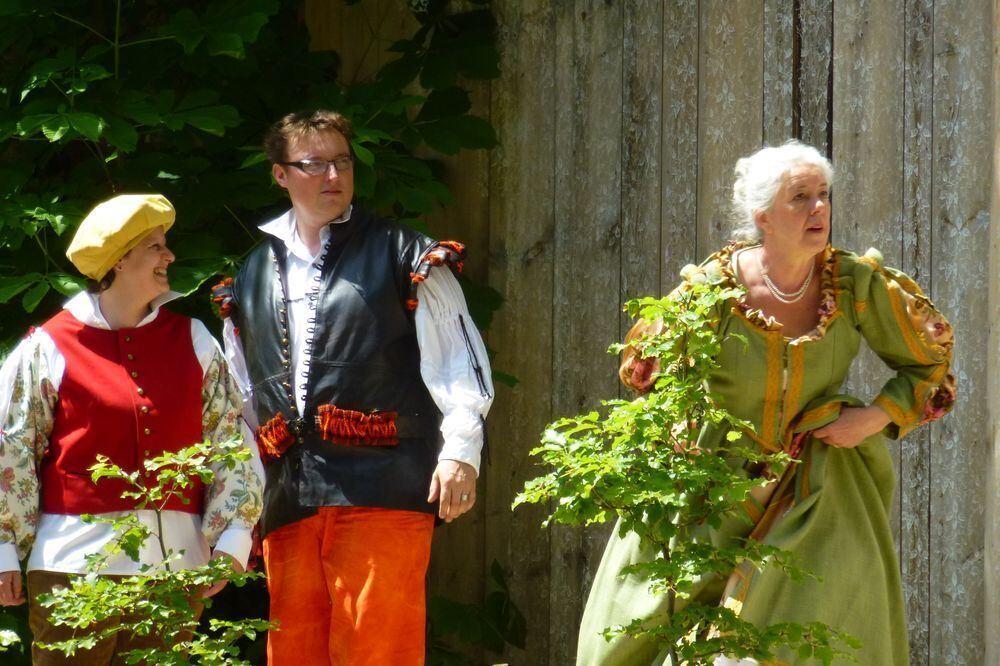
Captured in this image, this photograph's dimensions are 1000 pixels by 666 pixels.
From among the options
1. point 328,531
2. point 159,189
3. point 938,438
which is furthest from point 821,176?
point 159,189

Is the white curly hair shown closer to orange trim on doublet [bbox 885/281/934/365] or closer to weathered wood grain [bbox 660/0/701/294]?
orange trim on doublet [bbox 885/281/934/365]

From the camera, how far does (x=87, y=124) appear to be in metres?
4.24

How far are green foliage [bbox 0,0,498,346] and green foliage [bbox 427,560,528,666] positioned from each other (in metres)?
0.94

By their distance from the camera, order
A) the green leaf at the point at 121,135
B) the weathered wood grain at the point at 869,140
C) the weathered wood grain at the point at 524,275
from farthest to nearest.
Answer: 1. the weathered wood grain at the point at 524,275
2. the green leaf at the point at 121,135
3. the weathered wood grain at the point at 869,140

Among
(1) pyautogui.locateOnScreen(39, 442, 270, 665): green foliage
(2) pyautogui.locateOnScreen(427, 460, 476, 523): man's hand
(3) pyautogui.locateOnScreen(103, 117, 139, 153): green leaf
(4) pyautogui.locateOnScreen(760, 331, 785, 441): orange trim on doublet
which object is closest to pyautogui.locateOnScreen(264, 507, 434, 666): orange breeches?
(2) pyautogui.locateOnScreen(427, 460, 476, 523): man's hand

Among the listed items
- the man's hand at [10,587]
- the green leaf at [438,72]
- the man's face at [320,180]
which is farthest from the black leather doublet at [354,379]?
the green leaf at [438,72]

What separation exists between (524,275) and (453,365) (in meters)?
1.28

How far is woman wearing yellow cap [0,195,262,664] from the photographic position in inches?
133

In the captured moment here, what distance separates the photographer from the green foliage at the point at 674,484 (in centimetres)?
291

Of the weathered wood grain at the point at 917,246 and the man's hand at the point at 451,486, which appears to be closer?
the man's hand at the point at 451,486

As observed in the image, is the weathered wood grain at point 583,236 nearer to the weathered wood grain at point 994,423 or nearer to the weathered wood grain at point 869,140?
the weathered wood grain at point 869,140

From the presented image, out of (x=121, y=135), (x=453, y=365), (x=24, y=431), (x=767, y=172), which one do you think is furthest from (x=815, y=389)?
(x=121, y=135)

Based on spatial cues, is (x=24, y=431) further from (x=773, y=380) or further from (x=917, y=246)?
(x=917, y=246)

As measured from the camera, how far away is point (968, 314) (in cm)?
409
